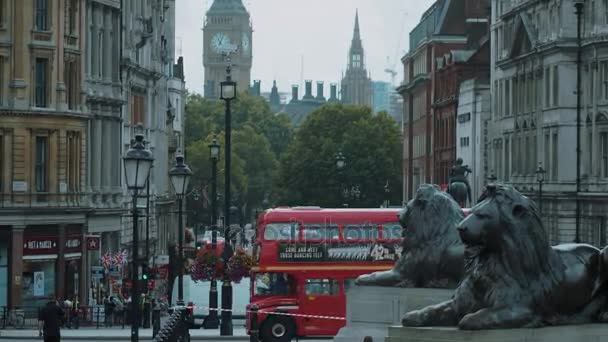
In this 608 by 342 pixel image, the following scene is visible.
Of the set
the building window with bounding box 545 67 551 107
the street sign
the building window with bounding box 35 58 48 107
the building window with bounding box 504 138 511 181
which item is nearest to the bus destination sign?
the building window with bounding box 35 58 48 107

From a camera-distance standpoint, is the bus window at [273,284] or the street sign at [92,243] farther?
the street sign at [92,243]

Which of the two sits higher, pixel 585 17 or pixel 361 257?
pixel 585 17

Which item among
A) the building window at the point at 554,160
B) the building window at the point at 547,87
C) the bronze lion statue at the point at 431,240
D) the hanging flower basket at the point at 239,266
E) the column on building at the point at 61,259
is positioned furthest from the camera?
the building window at the point at 547,87

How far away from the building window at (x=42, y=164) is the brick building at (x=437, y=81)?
180 ft

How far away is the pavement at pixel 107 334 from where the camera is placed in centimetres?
5041

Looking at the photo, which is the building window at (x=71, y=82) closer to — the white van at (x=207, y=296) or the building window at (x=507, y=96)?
the white van at (x=207, y=296)

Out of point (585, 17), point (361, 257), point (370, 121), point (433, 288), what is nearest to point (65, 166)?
point (361, 257)

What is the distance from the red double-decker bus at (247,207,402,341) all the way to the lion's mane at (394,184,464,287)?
19342mm

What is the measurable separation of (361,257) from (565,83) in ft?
123

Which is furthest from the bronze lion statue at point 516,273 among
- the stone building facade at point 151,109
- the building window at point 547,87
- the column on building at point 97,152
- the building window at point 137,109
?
the building window at point 547,87

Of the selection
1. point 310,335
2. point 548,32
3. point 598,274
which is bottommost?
point 310,335

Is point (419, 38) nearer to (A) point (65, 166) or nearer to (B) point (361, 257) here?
(A) point (65, 166)

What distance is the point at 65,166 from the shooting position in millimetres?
65125

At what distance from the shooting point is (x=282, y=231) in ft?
160
